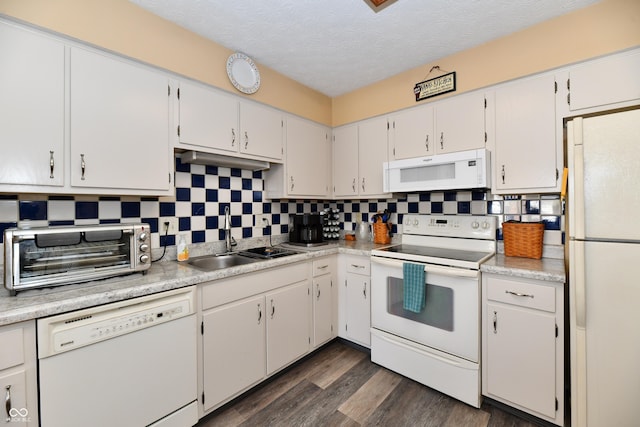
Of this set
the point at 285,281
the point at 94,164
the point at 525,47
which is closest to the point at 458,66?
the point at 525,47

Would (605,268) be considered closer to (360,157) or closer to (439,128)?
(439,128)

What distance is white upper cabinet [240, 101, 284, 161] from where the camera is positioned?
2.17 metres

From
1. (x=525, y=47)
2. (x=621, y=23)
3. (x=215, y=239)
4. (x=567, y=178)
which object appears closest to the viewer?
(x=567, y=178)

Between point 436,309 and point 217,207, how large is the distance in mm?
1898

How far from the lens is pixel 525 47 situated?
188 cm

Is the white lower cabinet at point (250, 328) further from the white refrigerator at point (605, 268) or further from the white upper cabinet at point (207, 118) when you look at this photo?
the white refrigerator at point (605, 268)

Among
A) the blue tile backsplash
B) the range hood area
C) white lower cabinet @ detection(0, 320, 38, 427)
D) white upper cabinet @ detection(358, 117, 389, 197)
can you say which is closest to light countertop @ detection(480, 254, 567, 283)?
the blue tile backsplash

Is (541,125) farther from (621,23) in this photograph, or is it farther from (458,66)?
(458,66)

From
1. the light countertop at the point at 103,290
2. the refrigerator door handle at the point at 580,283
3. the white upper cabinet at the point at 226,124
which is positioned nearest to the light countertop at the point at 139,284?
the light countertop at the point at 103,290

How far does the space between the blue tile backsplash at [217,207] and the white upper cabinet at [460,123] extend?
45 centimetres

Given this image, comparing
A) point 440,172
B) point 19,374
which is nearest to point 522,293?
point 440,172

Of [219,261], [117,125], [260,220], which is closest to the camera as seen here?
[117,125]

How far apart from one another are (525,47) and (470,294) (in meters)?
1.76

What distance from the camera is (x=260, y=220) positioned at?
8.57ft
